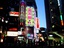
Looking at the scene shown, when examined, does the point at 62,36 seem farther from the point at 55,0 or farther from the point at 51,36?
the point at 55,0

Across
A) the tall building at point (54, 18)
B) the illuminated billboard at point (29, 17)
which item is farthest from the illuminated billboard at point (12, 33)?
the tall building at point (54, 18)

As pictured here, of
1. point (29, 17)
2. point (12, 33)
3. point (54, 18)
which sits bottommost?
point (12, 33)

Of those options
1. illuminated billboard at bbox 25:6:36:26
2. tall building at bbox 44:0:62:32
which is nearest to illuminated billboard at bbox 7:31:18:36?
illuminated billboard at bbox 25:6:36:26

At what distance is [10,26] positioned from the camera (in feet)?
145

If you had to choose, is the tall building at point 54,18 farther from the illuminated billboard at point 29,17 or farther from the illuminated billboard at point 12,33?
the illuminated billboard at point 12,33

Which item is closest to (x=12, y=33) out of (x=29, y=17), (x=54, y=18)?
(x=29, y=17)

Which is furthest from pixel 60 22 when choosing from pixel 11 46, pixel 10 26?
pixel 11 46

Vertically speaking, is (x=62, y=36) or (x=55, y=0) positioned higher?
(x=55, y=0)

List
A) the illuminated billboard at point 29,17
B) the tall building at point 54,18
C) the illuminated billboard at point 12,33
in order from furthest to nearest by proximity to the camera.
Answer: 1. the illuminated billboard at point 29,17
2. the tall building at point 54,18
3. the illuminated billboard at point 12,33

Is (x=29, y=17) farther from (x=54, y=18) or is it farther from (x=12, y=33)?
(x=12, y=33)

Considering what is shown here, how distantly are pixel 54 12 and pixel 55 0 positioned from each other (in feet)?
21.8

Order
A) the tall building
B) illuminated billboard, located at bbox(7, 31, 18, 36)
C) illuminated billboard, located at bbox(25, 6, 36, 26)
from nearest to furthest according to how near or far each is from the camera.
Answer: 1. illuminated billboard, located at bbox(7, 31, 18, 36)
2. the tall building
3. illuminated billboard, located at bbox(25, 6, 36, 26)

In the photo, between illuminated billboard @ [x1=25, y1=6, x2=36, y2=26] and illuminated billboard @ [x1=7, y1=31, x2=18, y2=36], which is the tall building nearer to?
illuminated billboard @ [x1=25, y1=6, x2=36, y2=26]

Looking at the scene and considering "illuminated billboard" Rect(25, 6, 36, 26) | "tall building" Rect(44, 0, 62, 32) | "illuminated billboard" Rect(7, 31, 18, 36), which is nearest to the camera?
"illuminated billboard" Rect(7, 31, 18, 36)
